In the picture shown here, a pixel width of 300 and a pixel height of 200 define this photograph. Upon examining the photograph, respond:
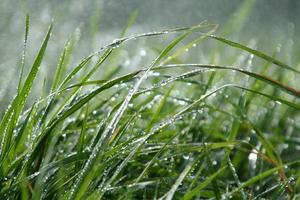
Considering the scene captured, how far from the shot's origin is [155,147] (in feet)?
4.10

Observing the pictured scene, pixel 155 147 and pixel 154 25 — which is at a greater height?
pixel 154 25

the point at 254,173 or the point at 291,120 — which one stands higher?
the point at 291,120

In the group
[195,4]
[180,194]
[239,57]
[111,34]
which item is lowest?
[180,194]

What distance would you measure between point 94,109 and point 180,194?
1.43 ft

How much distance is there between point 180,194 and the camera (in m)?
1.27

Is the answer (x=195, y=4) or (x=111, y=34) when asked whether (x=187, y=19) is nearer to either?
(x=195, y=4)

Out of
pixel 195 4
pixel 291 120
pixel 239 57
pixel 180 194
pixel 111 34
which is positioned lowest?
pixel 180 194

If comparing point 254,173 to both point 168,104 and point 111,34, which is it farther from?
point 111,34

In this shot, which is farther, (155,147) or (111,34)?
(111,34)

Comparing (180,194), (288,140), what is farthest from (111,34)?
(180,194)

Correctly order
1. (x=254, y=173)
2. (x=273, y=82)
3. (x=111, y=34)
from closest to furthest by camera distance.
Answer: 1. (x=273, y=82)
2. (x=254, y=173)
3. (x=111, y=34)

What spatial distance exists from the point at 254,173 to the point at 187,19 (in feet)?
7.16

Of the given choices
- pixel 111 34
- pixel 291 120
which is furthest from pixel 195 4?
pixel 291 120

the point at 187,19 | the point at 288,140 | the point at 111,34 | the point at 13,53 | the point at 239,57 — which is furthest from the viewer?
the point at 187,19
